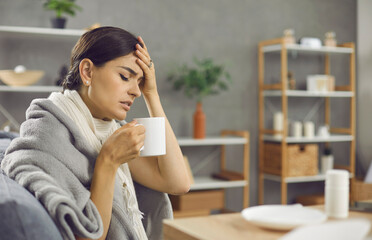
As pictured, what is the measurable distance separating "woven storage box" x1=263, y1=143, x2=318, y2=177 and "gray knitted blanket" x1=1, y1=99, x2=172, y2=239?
2642mm

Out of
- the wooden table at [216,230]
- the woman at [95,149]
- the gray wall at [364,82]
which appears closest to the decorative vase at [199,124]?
the gray wall at [364,82]

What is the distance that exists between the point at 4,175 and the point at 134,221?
15.9 inches

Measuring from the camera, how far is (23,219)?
87cm

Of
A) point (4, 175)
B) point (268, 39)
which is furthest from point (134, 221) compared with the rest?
point (268, 39)

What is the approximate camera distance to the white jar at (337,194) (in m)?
1.09

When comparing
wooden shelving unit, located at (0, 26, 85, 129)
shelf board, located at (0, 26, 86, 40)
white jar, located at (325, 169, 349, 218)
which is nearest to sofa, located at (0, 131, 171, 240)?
white jar, located at (325, 169, 349, 218)

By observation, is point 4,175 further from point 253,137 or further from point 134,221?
point 253,137

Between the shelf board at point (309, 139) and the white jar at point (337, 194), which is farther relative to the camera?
the shelf board at point (309, 139)

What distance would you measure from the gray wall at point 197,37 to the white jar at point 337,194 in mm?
2482

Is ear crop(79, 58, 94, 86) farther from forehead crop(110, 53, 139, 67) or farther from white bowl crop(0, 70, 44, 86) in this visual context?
white bowl crop(0, 70, 44, 86)

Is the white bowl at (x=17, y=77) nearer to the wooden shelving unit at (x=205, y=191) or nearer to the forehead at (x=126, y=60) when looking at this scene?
the wooden shelving unit at (x=205, y=191)

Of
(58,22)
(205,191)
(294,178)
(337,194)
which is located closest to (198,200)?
(205,191)

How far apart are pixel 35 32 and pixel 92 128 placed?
6.06 ft

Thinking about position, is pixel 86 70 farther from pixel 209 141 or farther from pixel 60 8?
pixel 209 141
